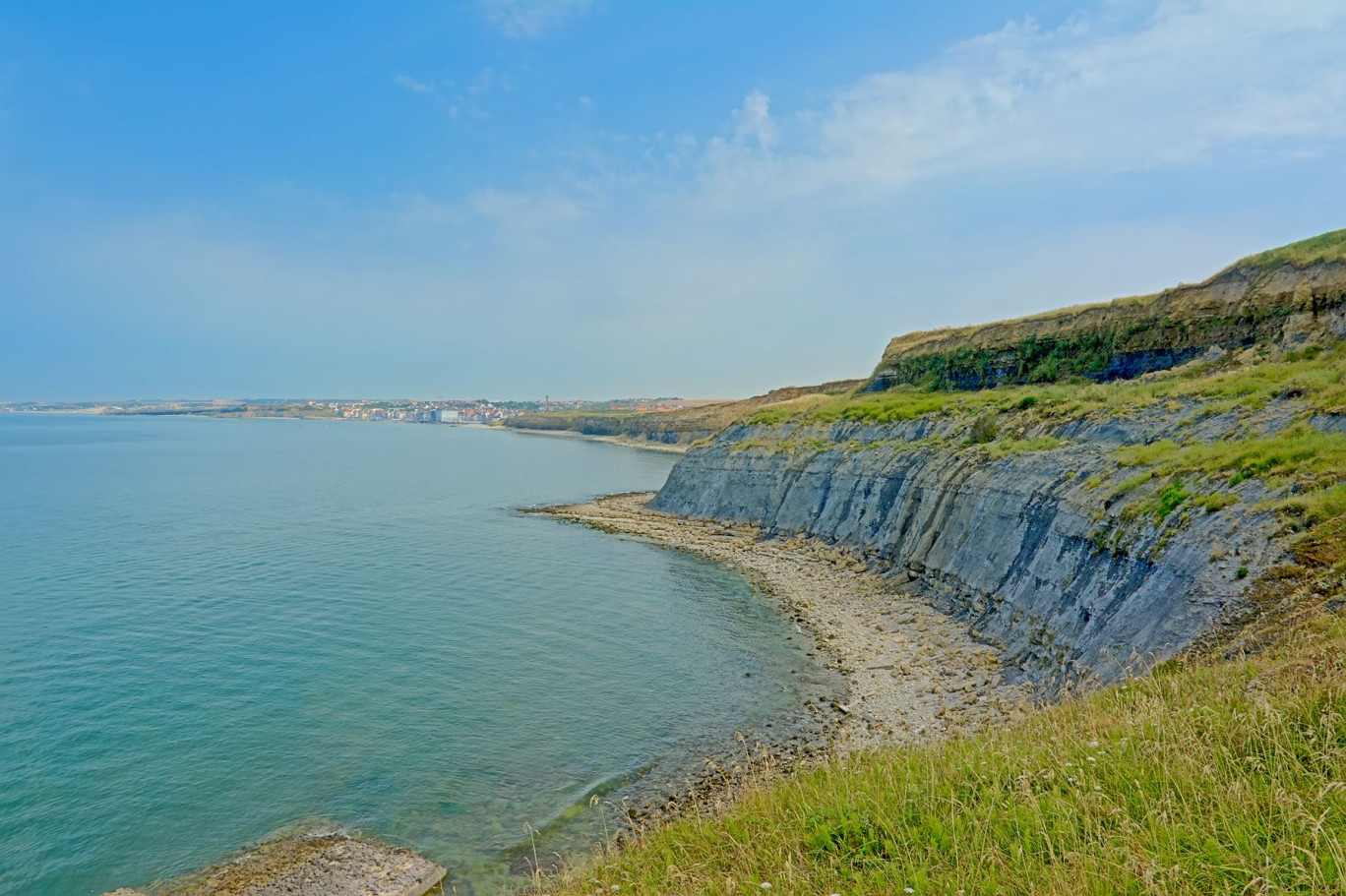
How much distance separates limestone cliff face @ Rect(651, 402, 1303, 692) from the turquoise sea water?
9.05m

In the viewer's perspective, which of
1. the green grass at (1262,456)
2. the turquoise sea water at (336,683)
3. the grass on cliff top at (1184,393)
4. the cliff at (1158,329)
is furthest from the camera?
the cliff at (1158,329)

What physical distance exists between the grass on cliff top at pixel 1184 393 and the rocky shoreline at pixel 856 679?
41.1 feet

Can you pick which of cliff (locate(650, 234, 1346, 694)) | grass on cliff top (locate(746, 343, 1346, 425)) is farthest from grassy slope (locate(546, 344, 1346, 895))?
grass on cliff top (locate(746, 343, 1346, 425))

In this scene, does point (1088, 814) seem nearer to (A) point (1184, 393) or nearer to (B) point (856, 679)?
(B) point (856, 679)

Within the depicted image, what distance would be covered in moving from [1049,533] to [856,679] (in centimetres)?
952

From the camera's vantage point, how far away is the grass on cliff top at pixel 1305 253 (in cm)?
3481

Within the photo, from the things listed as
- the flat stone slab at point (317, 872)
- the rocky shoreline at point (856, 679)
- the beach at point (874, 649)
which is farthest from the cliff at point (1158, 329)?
the flat stone slab at point (317, 872)

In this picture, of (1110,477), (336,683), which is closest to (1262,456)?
(1110,477)

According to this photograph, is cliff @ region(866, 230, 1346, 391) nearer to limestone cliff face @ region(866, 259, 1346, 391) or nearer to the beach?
limestone cliff face @ region(866, 259, 1346, 391)

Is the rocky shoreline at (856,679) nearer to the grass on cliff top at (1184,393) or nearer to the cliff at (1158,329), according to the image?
the grass on cliff top at (1184,393)

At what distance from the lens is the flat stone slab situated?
14.3 meters

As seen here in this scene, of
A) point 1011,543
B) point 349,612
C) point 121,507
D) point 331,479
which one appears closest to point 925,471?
point 1011,543

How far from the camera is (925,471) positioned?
40.5 m

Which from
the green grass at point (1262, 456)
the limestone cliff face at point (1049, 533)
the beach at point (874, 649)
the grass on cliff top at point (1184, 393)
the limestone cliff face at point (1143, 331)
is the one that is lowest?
the beach at point (874, 649)
